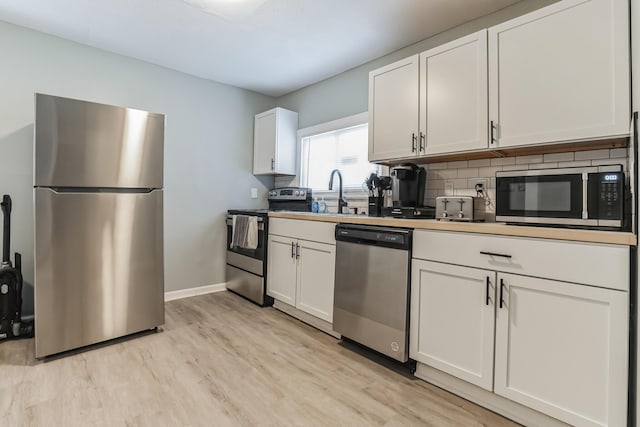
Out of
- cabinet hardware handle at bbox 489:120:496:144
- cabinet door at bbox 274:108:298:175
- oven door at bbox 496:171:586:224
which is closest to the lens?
oven door at bbox 496:171:586:224

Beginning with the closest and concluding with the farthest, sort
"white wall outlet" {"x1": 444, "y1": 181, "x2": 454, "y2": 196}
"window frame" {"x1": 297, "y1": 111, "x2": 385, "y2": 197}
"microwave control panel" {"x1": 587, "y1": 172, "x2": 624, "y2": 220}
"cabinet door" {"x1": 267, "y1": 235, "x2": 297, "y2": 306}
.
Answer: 1. "microwave control panel" {"x1": 587, "y1": 172, "x2": 624, "y2": 220}
2. "white wall outlet" {"x1": 444, "y1": 181, "x2": 454, "y2": 196}
3. "cabinet door" {"x1": 267, "y1": 235, "x2": 297, "y2": 306}
4. "window frame" {"x1": 297, "y1": 111, "x2": 385, "y2": 197}

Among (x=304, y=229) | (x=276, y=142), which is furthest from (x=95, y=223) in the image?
(x=276, y=142)

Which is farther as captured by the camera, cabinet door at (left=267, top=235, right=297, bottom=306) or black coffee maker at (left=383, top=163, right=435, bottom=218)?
cabinet door at (left=267, top=235, right=297, bottom=306)

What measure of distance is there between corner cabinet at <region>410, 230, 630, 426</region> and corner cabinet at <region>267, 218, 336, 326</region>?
2.56ft

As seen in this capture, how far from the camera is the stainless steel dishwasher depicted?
2008 mm

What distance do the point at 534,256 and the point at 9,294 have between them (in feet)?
10.9

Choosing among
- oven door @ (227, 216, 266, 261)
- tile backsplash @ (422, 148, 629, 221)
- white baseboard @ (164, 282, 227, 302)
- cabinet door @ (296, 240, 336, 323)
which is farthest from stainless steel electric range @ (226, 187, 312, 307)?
tile backsplash @ (422, 148, 629, 221)

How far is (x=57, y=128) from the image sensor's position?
2.14 meters

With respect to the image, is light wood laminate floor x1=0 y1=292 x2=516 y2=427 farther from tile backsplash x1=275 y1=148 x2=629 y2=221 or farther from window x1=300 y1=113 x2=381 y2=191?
window x1=300 y1=113 x2=381 y2=191

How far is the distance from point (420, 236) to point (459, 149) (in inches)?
25.8

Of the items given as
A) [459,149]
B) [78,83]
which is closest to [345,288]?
[459,149]

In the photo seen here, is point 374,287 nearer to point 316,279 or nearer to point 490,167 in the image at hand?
point 316,279

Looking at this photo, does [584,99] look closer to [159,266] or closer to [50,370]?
[159,266]

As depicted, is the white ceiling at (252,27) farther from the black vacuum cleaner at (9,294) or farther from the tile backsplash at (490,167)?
the black vacuum cleaner at (9,294)
